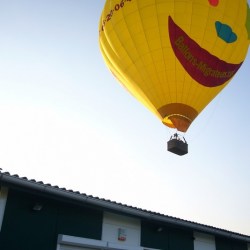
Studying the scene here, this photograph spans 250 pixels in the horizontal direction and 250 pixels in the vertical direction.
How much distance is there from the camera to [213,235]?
14.3 metres

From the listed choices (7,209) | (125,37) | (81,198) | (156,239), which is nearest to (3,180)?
(7,209)

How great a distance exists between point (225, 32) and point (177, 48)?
1822 millimetres

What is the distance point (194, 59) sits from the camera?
12383mm

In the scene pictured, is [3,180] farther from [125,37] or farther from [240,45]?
[240,45]

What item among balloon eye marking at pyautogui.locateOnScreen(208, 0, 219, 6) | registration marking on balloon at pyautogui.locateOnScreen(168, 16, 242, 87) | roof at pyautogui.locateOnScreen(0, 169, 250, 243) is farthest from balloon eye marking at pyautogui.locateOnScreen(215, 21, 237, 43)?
roof at pyautogui.locateOnScreen(0, 169, 250, 243)

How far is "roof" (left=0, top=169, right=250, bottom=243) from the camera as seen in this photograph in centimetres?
791

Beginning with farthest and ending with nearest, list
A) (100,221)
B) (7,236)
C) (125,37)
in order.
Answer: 1. (125,37)
2. (100,221)
3. (7,236)

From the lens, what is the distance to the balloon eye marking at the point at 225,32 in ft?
40.9

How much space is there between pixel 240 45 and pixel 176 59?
2.65 m

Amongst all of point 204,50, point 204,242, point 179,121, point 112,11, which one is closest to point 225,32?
point 204,50

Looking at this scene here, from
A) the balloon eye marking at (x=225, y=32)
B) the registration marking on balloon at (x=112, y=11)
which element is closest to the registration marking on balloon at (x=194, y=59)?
the balloon eye marking at (x=225, y=32)

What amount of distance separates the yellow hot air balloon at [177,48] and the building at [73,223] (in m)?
3.64

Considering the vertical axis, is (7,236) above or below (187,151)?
below

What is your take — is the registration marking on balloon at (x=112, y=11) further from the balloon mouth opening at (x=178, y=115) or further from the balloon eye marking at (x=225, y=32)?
the balloon mouth opening at (x=178, y=115)
